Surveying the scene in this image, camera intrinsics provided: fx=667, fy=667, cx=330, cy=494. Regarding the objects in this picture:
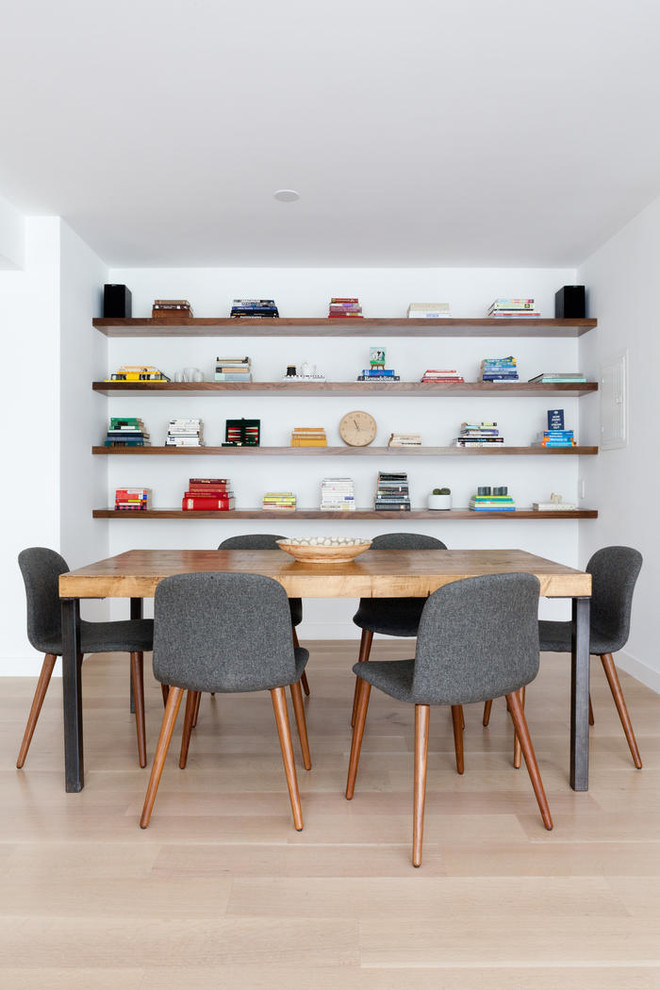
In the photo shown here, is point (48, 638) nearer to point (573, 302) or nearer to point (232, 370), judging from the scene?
point (232, 370)

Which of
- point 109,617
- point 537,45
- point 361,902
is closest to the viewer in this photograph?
point 361,902

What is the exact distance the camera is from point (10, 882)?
1.76 metres

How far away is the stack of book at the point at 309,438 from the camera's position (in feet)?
14.3

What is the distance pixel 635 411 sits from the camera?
3711mm

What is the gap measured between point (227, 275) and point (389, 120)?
212cm

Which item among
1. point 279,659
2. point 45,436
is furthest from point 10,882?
point 45,436

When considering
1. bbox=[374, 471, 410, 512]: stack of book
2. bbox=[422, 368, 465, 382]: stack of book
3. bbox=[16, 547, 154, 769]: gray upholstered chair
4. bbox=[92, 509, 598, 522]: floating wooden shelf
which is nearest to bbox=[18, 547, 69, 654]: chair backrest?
bbox=[16, 547, 154, 769]: gray upholstered chair

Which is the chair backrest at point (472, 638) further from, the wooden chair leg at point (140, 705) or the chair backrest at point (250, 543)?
the chair backrest at point (250, 543)

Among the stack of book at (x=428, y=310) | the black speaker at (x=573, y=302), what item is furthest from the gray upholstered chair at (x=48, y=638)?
the black speaker at (x=573, y=302)

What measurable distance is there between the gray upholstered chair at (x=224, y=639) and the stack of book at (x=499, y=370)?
284 centimetres

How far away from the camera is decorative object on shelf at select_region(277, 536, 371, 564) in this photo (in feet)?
8.04

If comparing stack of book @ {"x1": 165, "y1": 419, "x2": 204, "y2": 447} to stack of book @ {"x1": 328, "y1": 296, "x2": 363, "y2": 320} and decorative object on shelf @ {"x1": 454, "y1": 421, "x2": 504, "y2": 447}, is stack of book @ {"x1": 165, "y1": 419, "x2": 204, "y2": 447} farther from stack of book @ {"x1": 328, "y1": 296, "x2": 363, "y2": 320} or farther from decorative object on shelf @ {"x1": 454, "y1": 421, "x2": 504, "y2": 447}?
decorative object on shelf @ {"x1": 454, "y1": 421, "x2": 504, "y2": 447}

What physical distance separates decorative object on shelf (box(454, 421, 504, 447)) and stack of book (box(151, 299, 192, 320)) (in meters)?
1.95

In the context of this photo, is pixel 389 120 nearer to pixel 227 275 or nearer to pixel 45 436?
pixel 227 275
